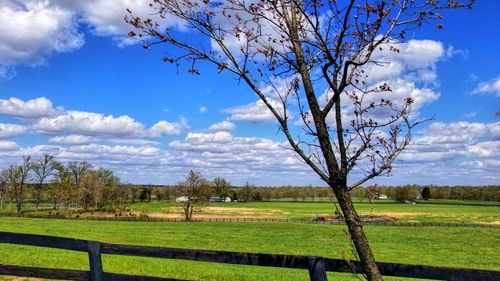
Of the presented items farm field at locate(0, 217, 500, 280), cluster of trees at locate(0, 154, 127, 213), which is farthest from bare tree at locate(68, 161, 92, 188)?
farm field at locate(0, 217, 500, 280)

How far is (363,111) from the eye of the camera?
3949 mm

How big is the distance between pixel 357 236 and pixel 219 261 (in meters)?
1.87

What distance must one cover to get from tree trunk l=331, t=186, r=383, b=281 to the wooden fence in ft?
1.36

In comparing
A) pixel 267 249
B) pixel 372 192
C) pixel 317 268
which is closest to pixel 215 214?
pixel 267 249

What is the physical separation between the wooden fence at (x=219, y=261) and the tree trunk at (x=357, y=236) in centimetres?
42

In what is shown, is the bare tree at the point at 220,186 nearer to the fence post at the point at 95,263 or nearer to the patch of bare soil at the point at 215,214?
the patch of bare soil at the point at 215,214

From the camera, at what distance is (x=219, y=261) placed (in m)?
4.95

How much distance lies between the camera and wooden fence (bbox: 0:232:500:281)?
4195 mm

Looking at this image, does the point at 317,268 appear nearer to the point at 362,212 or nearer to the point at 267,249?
the point at 267,249

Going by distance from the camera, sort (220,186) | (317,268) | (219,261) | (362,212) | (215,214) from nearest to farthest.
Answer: (317,268) → (219,261) → (362,212) → (215,214) → (220,186)

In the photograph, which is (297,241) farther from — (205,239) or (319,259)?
(319,259)

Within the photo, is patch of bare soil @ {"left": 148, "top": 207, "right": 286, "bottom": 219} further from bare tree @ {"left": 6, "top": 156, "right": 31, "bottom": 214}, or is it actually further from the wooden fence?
the wooden fence

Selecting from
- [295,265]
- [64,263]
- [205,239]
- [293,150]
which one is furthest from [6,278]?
[205,239]

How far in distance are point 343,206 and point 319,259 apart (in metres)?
1.04
